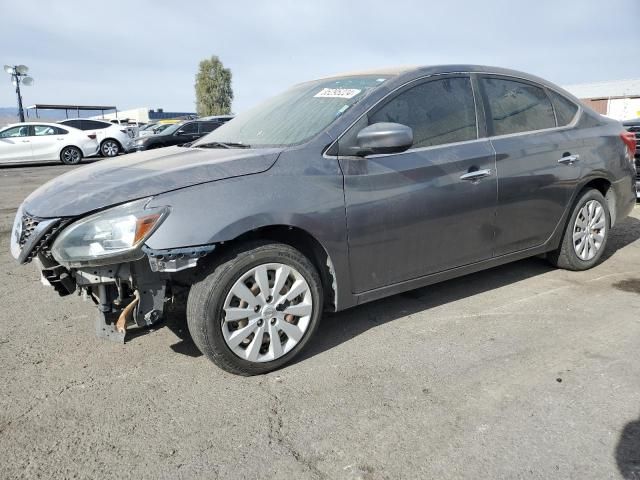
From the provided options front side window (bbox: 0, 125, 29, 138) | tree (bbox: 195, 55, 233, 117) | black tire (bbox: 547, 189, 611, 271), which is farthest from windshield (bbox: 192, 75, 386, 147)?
tree (bbox: 195, 55, 233, 117)

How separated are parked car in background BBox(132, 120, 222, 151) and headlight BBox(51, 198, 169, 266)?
1319 cm

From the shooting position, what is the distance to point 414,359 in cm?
301

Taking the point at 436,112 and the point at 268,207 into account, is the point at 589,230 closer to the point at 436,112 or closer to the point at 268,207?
the point at 436,112

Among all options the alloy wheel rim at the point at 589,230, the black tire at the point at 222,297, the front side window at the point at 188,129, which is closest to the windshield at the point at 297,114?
the black tire at the point at 222,297

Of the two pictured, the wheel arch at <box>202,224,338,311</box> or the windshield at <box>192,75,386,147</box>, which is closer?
the wheel arch at <box>202,224,338,311</box>

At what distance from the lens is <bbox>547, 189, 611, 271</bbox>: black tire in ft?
14.0

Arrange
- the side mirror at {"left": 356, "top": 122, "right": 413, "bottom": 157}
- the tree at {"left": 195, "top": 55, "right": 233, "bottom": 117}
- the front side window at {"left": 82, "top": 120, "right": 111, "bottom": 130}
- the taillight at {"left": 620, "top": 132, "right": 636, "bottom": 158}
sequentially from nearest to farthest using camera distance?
the side mirror at {"left": 356, "top": 122, "right": 413, "bottom": 157} → the taillight at {"left": 620, "top": 132, "right": 636, "bottom": 158} → the front side window at {"left": 82, "top": 120, "right": 111, "bottom": 130} → the tree at {"left": 195, "top": 55, "right": 233, "bottom": 117}

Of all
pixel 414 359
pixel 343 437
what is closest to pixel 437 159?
pixel 414 359

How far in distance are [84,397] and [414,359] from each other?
70.9 inches

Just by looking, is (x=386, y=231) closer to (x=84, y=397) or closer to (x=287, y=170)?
(x=287, y=170)

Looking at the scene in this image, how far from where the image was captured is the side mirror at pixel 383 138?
2914 millimetres

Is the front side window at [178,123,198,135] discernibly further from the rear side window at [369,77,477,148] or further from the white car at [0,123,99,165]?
the rear side window at [369,77,477,148]

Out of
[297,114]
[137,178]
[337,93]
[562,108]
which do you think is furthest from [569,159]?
[137,178]

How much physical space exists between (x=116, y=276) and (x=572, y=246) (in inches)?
141
